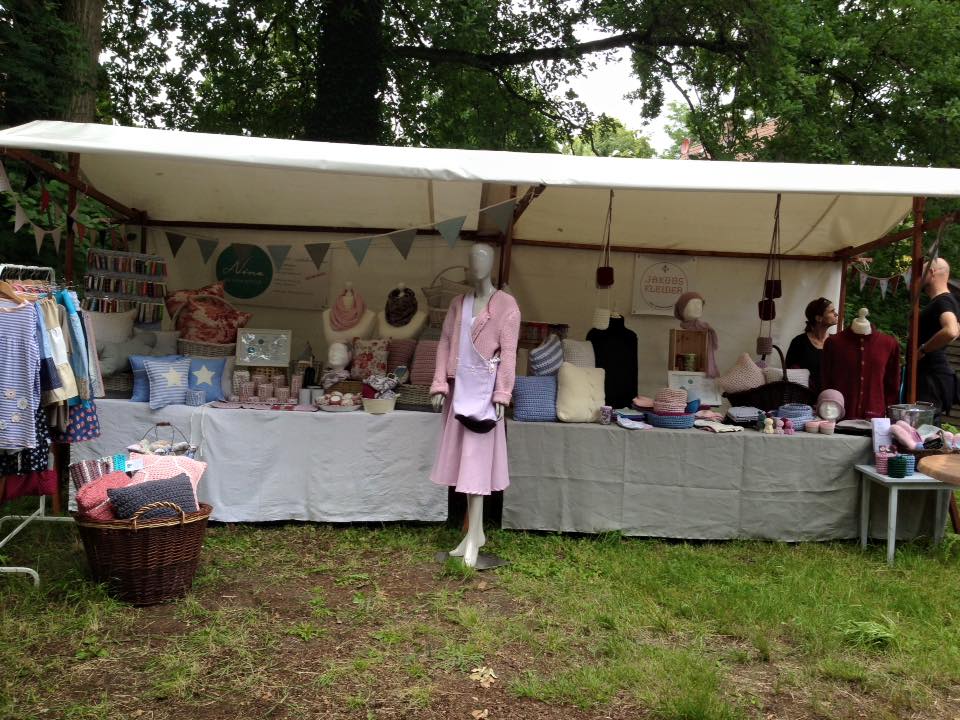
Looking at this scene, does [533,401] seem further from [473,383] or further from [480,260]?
[480,260]

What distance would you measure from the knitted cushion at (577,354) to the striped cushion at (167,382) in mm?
2255

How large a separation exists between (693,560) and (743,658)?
1.11 metres

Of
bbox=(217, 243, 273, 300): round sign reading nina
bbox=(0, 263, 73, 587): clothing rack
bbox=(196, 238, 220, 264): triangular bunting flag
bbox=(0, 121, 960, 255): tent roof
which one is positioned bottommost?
bbox=(0, 263, 73, 587): clothing rack

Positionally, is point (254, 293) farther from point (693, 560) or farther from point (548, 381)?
point (693, 560)

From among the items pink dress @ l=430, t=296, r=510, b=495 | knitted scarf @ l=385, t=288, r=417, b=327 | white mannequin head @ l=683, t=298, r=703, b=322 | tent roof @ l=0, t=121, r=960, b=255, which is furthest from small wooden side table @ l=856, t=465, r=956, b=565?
knitted scarf @ l=385, t=288, r=417, b=327

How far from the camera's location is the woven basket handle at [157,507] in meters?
3.21

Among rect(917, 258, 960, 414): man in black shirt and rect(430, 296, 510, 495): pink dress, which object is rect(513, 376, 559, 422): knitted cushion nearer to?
rect(430, 296, 510, 495): pink dress

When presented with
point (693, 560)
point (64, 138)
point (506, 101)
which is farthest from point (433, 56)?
point (693, 560)

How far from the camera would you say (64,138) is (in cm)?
365

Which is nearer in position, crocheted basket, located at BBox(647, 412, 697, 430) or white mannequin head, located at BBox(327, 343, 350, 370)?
crocheted basket, located at BBox(647, 412, 697, 430)

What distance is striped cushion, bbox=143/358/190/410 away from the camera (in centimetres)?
439

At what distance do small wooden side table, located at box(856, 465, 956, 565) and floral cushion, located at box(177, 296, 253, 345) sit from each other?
3.86 m

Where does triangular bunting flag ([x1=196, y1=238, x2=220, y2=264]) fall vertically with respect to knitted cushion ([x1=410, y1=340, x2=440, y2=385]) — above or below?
above

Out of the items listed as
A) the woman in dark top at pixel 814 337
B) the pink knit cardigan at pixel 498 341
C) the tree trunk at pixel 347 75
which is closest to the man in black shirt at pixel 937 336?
the woman in dark top at pixel 814 337
